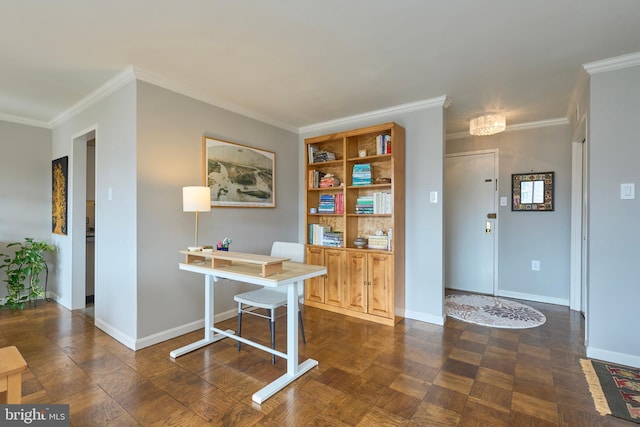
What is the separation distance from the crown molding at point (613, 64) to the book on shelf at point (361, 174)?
6.70 feet

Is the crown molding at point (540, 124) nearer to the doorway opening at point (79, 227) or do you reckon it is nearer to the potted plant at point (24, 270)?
the doorway opening at point (79, 227)

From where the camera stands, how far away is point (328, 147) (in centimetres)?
417

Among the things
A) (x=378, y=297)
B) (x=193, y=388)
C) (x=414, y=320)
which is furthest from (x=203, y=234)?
(x=414, y=320)

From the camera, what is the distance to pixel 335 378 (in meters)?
2.21

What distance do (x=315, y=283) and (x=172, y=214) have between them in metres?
1.88

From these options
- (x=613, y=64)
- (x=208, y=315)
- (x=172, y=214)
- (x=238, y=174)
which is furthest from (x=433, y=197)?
(x=172, y=214)

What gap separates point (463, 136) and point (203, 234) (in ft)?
12.6

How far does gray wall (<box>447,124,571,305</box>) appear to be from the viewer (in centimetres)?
392

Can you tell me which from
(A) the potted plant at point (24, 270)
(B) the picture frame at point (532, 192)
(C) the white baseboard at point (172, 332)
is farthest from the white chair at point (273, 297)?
(B) the picture frame at point (532, 192)

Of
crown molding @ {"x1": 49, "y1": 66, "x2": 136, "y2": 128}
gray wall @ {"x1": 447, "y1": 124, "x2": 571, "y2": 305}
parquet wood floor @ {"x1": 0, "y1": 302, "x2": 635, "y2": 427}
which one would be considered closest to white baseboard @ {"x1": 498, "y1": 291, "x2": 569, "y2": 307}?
gray wall @ {"x1": 447, "y1": 124, "x2": 571, "y2": 305}

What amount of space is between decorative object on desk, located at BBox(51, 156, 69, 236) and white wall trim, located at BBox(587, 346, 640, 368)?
557cm

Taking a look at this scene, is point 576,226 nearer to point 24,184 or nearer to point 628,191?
point 628,191

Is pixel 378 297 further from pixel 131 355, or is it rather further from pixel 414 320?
pixel 131 355
